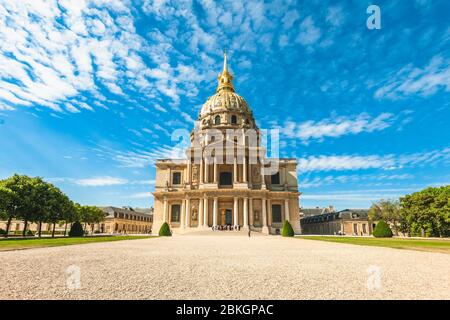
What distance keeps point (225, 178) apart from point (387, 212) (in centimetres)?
3410

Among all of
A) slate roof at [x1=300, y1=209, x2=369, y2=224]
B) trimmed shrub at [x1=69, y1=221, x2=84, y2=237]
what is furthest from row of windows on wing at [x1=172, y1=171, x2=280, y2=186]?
trimmed shrub at [x1=69, y1=221, x2=84, y2=237]

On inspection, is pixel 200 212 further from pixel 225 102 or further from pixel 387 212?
pixel 387 212

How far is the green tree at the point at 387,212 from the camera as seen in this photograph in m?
56.2

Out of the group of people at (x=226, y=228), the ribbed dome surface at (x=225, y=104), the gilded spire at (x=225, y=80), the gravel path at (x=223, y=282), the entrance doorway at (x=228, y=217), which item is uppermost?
the gilded spire at (x=225, y=80)

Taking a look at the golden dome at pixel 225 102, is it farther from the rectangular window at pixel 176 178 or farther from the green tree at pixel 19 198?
the green tree at pixel 19 198

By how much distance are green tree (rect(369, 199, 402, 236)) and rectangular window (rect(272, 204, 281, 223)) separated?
73.5 feet

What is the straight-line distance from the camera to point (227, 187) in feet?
180

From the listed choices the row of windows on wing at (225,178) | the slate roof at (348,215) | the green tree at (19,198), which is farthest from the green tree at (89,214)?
the slate roof at (348,215)

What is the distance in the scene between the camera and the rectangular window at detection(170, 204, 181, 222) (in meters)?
56.2

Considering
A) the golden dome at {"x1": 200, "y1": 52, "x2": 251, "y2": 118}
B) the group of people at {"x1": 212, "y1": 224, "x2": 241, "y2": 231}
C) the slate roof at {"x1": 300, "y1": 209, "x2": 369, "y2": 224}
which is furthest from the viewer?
the golden dome at {"x1": 200, "y1": 52, "x2": 251, "y2": 118}

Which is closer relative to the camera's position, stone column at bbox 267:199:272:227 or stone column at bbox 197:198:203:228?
stone column at bbox 197:198:203:228

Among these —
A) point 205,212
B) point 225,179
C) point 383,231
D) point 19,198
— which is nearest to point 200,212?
point 205,212

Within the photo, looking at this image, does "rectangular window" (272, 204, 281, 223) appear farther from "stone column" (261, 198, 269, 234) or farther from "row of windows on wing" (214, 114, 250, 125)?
"row of windows on wing" (214, 114, 250, 125)
